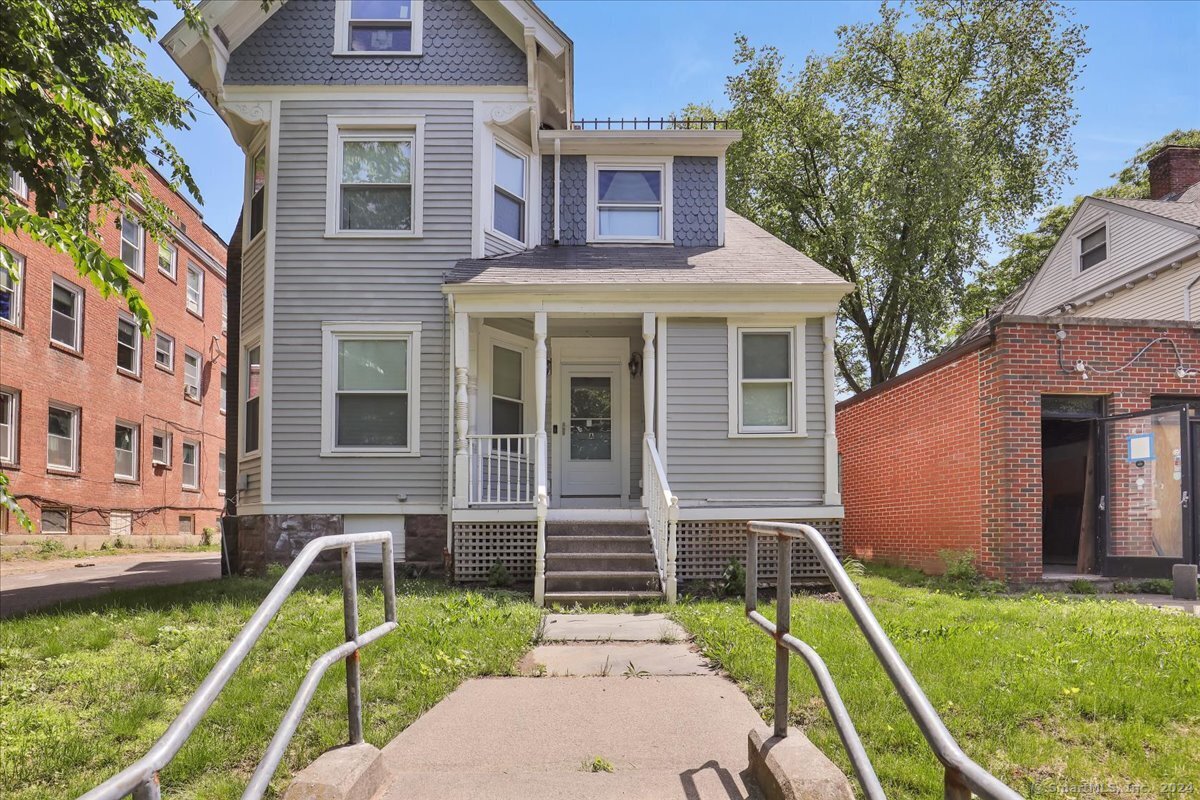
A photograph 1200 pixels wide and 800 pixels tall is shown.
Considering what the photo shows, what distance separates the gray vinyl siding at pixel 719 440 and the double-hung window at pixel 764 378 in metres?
0.12

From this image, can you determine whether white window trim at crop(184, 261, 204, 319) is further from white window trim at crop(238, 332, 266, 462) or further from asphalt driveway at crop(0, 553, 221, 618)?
white window trim at crop(238, 332, 266, 462)

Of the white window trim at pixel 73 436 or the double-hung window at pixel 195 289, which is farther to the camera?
the double-hung window at pixel 195 289

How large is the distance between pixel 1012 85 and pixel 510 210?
15.2 metres

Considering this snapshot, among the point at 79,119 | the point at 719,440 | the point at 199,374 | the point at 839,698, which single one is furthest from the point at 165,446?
the point at 839,698

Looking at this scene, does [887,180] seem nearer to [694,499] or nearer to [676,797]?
[694,499]

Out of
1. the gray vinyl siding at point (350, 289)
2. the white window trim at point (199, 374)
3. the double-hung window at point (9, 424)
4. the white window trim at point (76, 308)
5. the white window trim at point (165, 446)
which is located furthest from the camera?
the white window trim at point (199, 374)

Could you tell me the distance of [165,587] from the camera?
893cm

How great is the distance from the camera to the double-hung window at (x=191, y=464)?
2420cm

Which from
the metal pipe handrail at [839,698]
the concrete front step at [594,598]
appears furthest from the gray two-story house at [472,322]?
the metal pipe handrail at [839,698]

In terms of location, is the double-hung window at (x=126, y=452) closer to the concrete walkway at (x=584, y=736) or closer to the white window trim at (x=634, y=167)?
the white window trim at (x=634, y=167)

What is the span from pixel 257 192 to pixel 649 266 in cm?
565

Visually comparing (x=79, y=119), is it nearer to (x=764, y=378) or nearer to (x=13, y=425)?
(x=764, y=378)

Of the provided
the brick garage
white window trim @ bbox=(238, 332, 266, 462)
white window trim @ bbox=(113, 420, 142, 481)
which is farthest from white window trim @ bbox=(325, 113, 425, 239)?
white window trim @ bbox=(113, 420, 142, 481)

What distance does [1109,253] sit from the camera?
A: 671 inches
